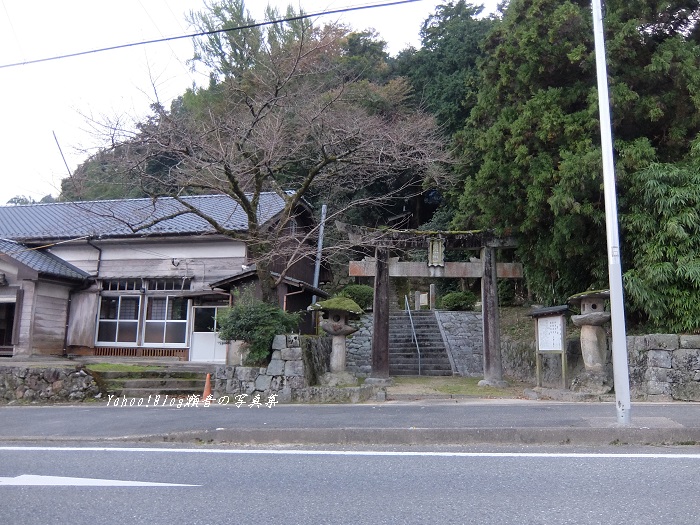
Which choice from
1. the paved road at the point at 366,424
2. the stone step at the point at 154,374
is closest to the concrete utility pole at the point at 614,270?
the paved road at the point at 366,424

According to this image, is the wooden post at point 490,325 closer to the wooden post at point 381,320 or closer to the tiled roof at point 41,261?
the wooden post at point 381,320

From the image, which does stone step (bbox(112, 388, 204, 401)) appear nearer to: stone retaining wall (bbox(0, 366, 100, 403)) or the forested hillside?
stone retaining wall (bbox(0, 366, 100, 403))

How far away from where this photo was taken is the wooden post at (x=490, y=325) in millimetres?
15359

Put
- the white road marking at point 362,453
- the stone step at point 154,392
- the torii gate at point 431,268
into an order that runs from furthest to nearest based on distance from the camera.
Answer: the torii gate at point 431,268, the stone step at point 154,392, the white road marking at point 362,453

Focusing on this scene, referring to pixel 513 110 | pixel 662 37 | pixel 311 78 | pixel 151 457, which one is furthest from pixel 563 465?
pixel 311 78

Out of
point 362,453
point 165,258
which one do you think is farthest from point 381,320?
point 362,453

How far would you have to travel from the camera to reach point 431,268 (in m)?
16.1

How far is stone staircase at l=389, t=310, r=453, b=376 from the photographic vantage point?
19.0 m

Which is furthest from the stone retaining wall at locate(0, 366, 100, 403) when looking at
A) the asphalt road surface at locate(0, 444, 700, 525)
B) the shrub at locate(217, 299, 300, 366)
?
the asphalt road surface at locate(0, 444, 700, 525)

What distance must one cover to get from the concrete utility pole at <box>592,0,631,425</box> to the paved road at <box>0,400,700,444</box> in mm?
462

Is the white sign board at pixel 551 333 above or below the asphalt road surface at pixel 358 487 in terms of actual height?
above

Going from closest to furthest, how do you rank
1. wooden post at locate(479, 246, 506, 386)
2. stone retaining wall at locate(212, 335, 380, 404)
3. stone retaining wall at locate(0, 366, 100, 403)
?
1. stone retaining wall at locate(212, 335, 380, 404)
2. stone retaining wall at locate(0, 366, 100, 403)
3. wooden post at locate(479, 246, 506, 386)

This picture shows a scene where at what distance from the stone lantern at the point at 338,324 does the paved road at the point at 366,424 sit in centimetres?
259

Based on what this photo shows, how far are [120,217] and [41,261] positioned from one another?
4008mm
